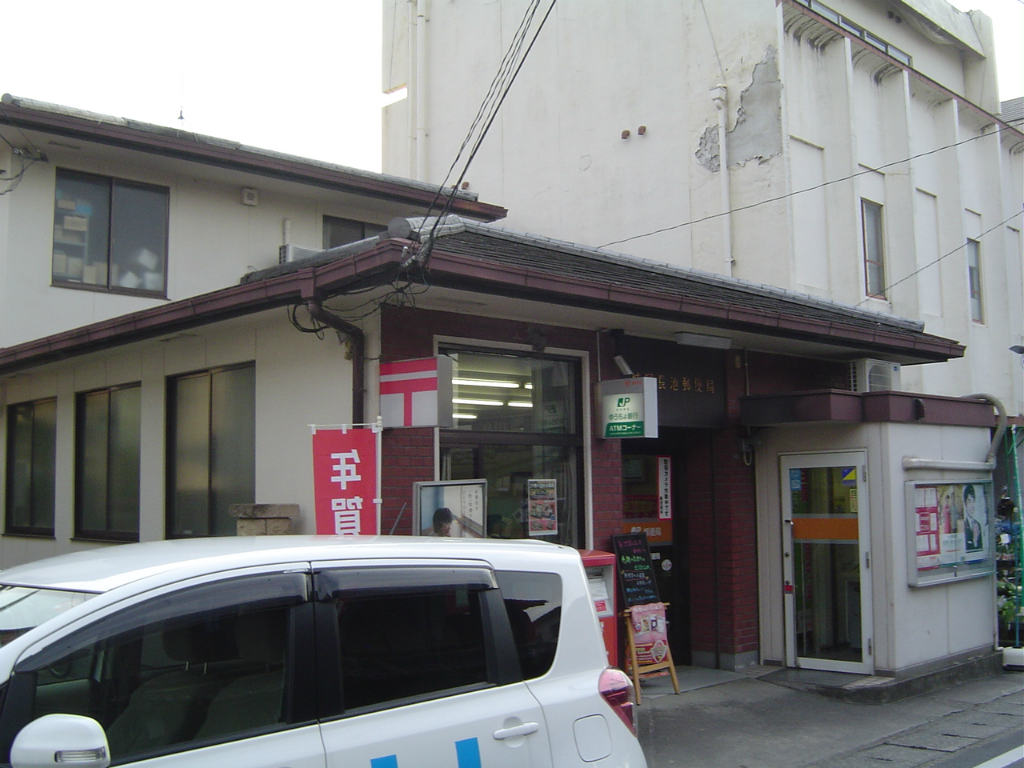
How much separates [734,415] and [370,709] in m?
7.69

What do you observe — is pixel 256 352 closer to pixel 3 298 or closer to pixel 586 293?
pixel 586 293

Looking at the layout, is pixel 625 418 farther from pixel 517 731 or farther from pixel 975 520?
pixel 517 731

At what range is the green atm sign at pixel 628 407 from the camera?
8.78 m

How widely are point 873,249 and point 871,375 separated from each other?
21.0 feet

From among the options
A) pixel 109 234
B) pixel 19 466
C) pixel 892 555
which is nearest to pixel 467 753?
pixel 892 555

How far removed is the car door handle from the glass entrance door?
6.85 m

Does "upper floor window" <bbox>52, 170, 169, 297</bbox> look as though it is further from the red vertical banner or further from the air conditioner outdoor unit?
the air conditioner outdoor unit

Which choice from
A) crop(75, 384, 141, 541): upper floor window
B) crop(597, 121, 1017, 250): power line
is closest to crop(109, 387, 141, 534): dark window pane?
crop(75, 384, 141, 541): upper floor window

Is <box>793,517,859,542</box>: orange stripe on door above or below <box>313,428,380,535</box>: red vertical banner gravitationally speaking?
below

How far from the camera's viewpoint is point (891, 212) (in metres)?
17.2

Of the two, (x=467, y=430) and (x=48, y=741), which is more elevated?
(x=467, y=430)

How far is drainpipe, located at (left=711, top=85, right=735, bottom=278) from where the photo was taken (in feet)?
50.9

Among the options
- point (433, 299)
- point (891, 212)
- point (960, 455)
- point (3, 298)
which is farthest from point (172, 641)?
point (891, 212)

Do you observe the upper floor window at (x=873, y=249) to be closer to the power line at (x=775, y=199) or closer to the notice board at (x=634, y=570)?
the power line at (x=775, y=199)
